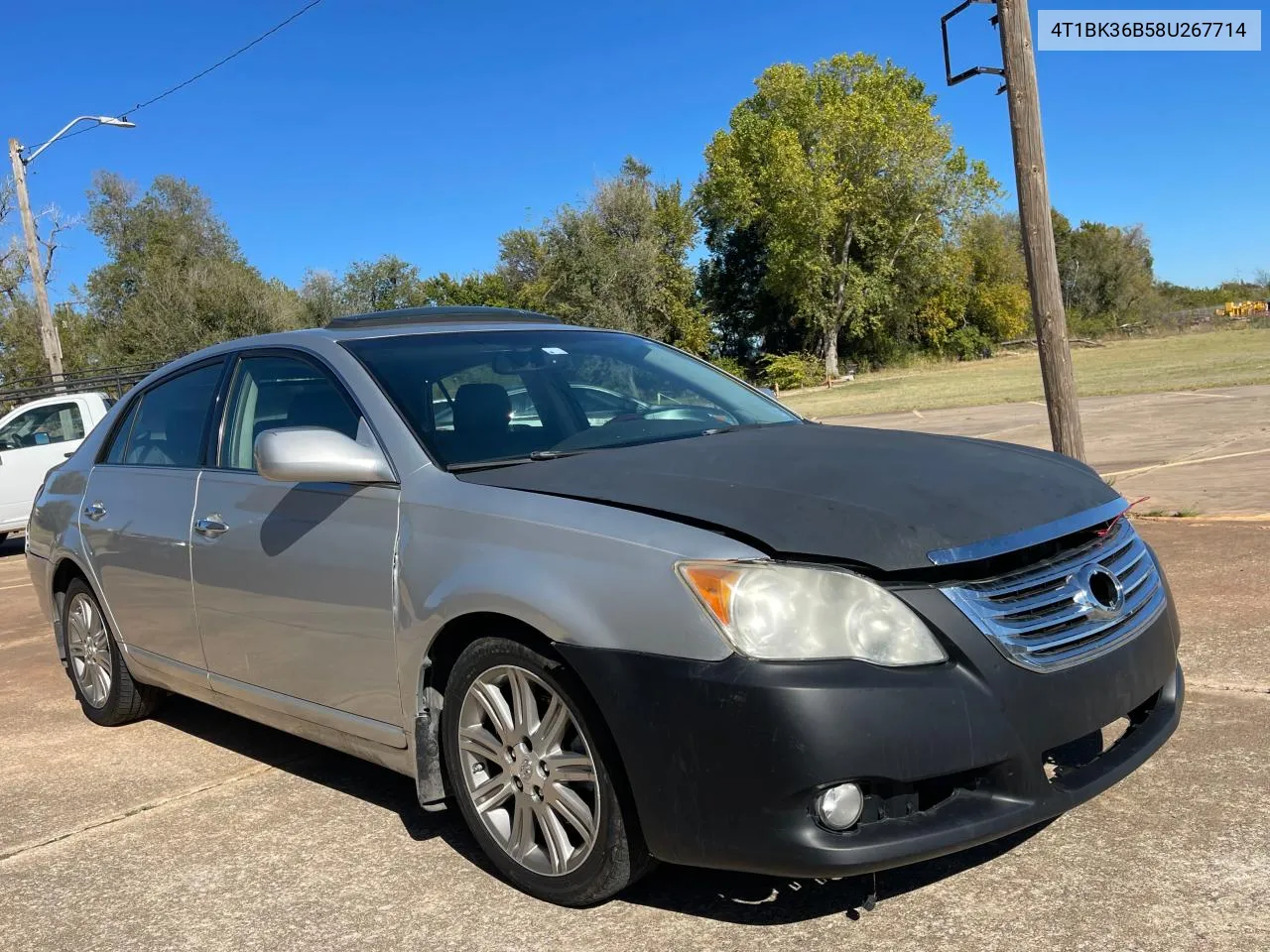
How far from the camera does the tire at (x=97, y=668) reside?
500 cm

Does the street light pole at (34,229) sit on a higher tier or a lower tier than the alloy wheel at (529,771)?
higher

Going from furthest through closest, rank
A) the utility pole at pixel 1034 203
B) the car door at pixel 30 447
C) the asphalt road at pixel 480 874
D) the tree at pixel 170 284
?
1. the tree at pixel 170 284
2. the car door at pixel 30 447
3. the utility pole at pixel 1034 203
4. the asphalt road at pixel 480 874

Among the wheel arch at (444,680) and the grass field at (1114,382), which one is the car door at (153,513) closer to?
the wheel arch at (444,680)

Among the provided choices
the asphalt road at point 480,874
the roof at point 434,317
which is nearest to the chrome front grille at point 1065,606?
the asphalt road at point 480,874

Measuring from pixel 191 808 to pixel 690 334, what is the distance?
164ft

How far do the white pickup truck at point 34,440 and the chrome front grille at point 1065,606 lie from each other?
12.7 meters

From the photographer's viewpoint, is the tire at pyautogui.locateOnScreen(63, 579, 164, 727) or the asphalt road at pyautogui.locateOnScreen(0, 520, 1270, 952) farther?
the tire at pyautogui.locateOnScreen(63, 579, 164, 727)

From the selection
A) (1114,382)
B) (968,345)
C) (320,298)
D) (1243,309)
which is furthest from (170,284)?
(1243,309)

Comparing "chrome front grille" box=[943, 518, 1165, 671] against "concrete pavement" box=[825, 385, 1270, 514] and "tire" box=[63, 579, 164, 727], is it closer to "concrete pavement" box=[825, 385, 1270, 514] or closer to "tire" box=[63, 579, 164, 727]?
"tire" box=[63, 579, 164, 727]

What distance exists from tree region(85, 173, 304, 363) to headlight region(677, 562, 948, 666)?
35.7m

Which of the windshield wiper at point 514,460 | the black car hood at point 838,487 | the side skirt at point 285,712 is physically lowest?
the side skirt at point 285,712

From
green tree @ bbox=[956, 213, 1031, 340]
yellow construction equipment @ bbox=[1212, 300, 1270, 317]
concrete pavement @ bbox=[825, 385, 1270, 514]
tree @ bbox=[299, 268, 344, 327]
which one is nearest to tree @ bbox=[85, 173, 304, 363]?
tree @ bbox=[299, 268, 344, 327]

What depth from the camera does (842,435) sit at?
3629 millimetres

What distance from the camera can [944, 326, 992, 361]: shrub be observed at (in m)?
58.8
